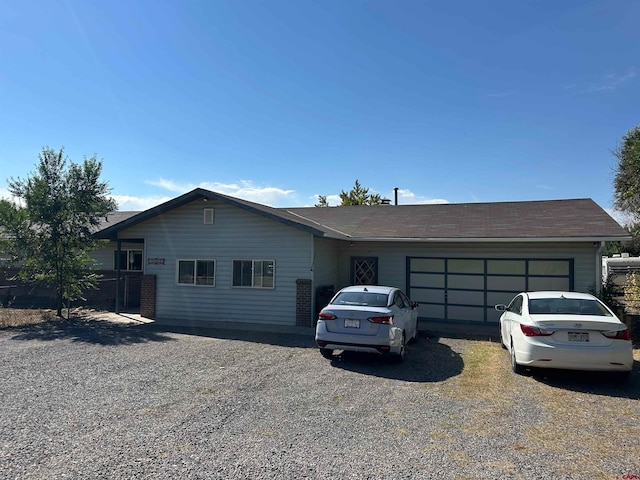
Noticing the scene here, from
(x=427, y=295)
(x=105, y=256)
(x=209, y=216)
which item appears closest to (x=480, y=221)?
(x=427, y=295)

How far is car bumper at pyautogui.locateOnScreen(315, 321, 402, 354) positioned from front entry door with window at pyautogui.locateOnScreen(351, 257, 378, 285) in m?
6.13

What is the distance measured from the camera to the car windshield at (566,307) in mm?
7492

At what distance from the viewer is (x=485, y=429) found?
5.00 m

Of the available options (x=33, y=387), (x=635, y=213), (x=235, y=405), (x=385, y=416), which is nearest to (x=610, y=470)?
(x=385, y=416)

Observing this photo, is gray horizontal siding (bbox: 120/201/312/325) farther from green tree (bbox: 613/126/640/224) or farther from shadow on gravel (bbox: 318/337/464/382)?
green tree (bbox: 613/126/640/224)

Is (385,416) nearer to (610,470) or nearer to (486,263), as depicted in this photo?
(610,470)

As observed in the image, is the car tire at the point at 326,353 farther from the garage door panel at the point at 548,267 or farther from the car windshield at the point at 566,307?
the garage door panel at the point at 548,267

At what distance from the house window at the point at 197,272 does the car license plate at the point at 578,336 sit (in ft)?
32.4

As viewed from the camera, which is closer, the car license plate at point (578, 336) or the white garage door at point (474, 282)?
the car license plate at point (578, 336)

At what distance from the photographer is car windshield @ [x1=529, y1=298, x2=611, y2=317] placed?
7492mm

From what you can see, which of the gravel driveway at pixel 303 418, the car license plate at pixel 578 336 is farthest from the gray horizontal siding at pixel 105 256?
the car license plate at pixel 578 336

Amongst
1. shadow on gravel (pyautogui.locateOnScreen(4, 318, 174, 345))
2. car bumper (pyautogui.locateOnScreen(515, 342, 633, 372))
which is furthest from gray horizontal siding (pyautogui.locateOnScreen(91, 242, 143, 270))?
car bumper (pyautogui.locateOnScreen(515, 342, 633, 372))

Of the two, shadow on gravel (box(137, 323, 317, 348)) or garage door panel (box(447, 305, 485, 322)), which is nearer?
shadow on gravel (box(137, 323, 317, 348))

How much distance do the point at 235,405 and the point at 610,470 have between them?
13.6 ft
